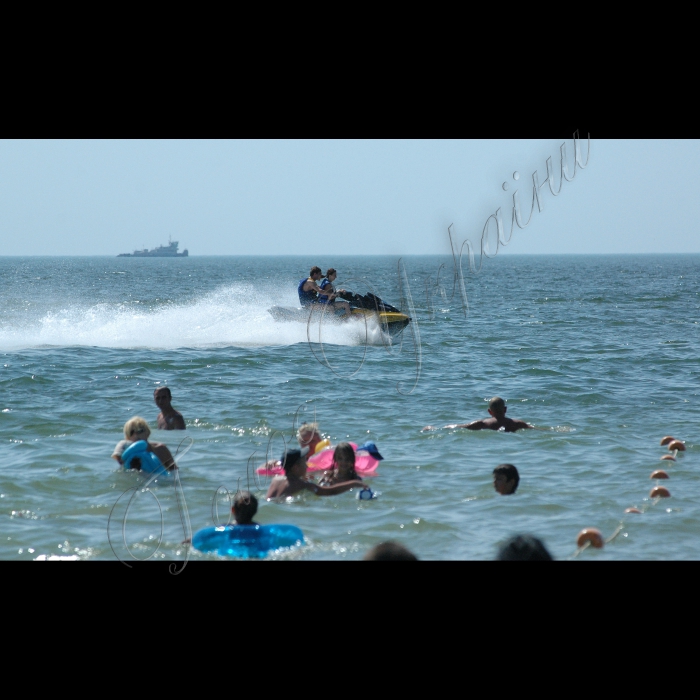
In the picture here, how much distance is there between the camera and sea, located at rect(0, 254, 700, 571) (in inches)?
279

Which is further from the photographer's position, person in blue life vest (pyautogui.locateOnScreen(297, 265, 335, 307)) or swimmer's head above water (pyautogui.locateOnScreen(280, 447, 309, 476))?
person in blue life vest (pyautogui.locateOnScreen(297, 265, 335, 307))

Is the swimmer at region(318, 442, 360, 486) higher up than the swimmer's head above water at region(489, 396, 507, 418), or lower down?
lower down

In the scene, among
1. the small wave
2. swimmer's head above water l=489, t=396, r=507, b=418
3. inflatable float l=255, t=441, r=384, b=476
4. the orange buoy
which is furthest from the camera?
the small wave

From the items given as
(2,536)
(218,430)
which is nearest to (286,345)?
(218,430)

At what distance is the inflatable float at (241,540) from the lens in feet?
20.5

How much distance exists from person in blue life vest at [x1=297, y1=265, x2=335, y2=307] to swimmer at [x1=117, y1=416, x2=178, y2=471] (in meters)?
8.97

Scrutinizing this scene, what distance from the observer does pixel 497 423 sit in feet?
35.8

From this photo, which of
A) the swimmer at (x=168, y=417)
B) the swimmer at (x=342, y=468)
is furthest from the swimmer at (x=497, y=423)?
the swimmer at (x=168, y=417)

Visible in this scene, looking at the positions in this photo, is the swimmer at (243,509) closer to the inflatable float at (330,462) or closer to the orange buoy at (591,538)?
the inflatable float at (330,462)

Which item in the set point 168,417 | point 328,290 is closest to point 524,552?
point 168,417

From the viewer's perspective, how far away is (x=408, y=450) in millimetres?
10086

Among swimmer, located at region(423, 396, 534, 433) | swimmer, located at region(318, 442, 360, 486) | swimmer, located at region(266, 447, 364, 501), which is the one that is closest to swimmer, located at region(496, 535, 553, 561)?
swimmer, located at region(266, 447, 364, 501)

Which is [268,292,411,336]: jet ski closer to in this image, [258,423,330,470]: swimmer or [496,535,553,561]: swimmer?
[258,423,330,470]: swimmer
